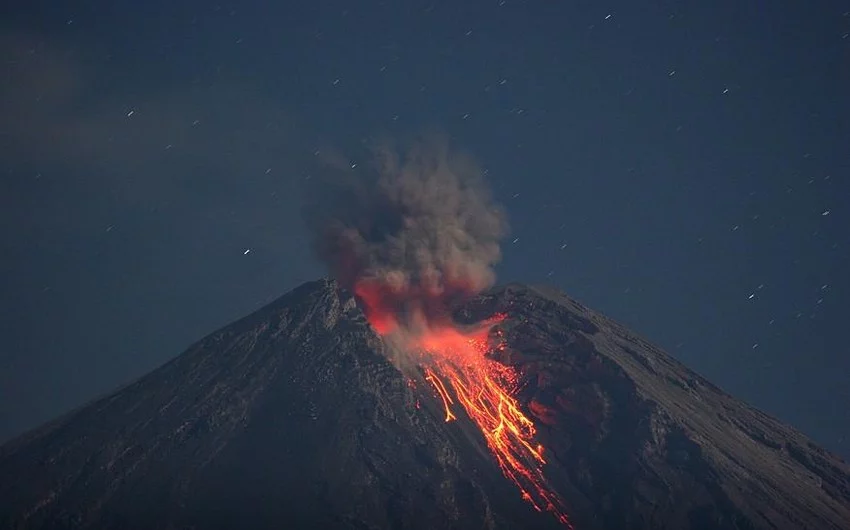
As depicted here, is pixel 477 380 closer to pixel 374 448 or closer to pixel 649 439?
pixel 374 448

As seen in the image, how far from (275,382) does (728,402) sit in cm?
3624

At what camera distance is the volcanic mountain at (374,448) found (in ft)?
158

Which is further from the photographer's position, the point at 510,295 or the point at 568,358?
the point at 510,295

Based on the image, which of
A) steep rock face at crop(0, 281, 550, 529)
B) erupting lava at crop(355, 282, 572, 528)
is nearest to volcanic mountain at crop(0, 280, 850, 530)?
steep rock face at crop(0, 281, 550, 529)

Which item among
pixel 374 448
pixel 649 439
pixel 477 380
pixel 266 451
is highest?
pixel 477 380

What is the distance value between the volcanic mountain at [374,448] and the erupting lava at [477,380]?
78 cm

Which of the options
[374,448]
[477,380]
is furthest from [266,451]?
[477,380]

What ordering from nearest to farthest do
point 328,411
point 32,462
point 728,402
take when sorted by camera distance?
point 32,462, point 328,411, point 728,402

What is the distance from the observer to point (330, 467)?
165 feet

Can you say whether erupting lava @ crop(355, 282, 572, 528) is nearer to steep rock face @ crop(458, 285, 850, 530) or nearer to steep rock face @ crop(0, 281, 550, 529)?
steep rock face @ crop(458, 285, 850, 530)

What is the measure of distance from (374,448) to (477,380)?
1354 cm

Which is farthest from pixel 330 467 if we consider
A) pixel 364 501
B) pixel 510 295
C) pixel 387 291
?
pixel 510 295

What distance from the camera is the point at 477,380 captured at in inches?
2506

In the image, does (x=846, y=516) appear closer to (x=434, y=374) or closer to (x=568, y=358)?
(x=568, y=358)
